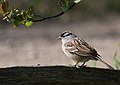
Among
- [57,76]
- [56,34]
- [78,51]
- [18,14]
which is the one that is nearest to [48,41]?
[56,34]

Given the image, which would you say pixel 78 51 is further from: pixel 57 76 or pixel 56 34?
pixel 56 34

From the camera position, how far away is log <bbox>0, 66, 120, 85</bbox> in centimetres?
554

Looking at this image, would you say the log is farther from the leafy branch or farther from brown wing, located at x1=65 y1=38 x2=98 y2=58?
brown wing, located at x1=65 y1=38 x2=98 y2=58

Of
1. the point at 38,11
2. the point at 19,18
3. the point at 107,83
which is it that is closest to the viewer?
the point at 19,18

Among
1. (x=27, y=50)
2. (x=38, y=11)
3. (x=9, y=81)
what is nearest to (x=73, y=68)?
(x=9, y=81)

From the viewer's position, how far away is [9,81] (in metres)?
5.52

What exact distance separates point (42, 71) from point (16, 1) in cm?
820

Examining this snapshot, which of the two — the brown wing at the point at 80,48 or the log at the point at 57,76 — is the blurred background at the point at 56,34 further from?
the log at the point at 57,76

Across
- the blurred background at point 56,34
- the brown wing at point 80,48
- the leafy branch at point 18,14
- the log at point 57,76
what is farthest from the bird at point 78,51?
the blurred background at point 56,34

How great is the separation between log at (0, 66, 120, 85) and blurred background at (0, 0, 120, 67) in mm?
3799

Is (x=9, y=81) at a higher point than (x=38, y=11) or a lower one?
higher

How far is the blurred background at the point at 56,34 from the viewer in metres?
11.2

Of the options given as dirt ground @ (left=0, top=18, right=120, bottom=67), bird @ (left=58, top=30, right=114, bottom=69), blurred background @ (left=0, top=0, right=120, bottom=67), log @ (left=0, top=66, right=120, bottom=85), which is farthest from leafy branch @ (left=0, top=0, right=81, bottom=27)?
dirt ground @ (left=0, top=18, right=120, bottom=67)

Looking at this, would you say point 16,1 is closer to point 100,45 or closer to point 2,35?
point 2,35
